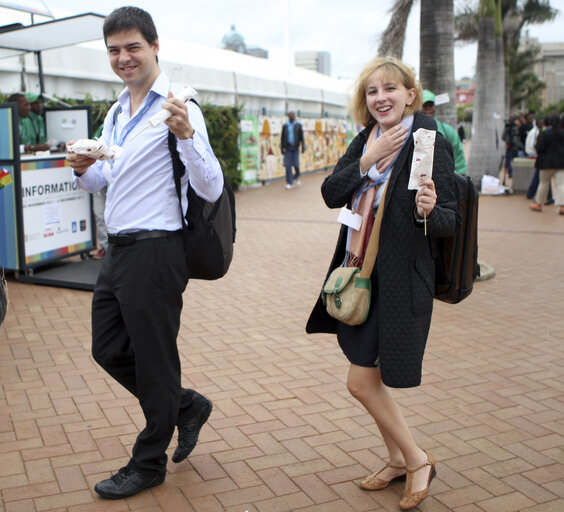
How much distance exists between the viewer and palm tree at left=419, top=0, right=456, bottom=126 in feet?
28.3

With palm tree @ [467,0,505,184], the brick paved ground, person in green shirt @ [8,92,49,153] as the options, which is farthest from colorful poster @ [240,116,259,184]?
the brick paved ground

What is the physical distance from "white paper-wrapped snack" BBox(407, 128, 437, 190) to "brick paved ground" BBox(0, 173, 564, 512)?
1.47 metres

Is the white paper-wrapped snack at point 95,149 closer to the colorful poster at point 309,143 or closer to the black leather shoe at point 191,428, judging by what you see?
the black leather shoe at point 191,428

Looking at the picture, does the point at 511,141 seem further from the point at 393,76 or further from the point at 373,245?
the point at 373,245

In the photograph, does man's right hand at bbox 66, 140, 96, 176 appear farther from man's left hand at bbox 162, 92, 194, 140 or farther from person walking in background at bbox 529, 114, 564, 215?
person walking in background at bbox 529, 114, 564, 215

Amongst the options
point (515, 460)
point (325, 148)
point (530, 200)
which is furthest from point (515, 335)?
point (325, 148)

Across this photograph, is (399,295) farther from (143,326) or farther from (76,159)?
(76,159)

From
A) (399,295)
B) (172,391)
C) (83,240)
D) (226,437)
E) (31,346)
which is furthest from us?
(83,240)

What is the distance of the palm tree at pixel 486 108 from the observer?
17.4 metres

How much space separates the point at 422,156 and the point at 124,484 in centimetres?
191

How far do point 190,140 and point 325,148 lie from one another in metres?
23.2

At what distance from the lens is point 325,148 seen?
83.6 ft

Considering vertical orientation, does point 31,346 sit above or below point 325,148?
below

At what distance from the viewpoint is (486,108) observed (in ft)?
58.7
